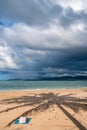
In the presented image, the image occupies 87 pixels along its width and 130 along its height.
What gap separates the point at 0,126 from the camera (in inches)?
646

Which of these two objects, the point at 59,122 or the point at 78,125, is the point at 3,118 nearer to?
the point at 59,122

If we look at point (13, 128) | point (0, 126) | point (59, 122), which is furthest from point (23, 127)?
point (59, 122)

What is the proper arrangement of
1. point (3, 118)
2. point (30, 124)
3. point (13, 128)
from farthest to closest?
point (3, 118)
point (30, 124)
point (13, 128)

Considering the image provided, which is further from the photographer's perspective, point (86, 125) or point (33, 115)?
point (33, 115)

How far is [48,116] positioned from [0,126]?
4900 millimetres

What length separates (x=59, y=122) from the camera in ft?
57.0

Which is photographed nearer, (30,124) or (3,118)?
(30,124)

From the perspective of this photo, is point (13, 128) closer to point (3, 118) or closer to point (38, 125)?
point (38, 125)

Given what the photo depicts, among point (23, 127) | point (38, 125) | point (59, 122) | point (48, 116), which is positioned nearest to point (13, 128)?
point (23, 127)

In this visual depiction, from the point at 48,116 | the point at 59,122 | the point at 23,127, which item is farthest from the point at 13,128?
the point at 48,116

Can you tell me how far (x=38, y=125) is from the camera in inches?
651

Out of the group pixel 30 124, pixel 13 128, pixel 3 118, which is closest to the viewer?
pixel 13 128

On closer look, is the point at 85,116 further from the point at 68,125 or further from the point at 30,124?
the point at 30,124

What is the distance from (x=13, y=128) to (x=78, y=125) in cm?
459
